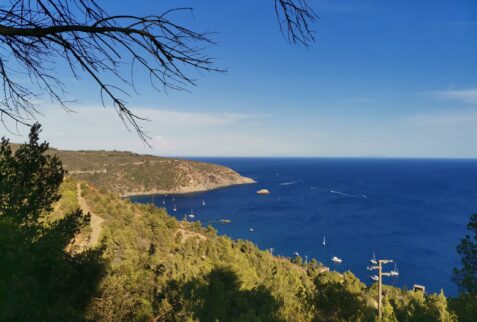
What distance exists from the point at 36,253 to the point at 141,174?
13004 centimetres

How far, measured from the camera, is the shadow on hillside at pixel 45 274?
612 centimetres

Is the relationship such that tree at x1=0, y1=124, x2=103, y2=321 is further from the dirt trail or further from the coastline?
the coastline

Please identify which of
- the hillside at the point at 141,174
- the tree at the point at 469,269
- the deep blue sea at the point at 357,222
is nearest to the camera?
the tree at the point at 469,269

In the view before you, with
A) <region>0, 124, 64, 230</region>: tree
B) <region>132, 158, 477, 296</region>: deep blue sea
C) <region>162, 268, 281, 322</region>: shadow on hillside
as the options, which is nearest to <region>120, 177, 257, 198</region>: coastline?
<region>132, 158, 477, 296</region>: deep blue sea

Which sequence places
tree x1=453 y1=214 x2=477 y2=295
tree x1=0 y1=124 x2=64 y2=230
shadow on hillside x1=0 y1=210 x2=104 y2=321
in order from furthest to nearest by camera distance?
tree x1=453 y1=214 x2=477 y2=295
tree x1=0 y1=124 x2=64 y2=230
shadow on hillside x1=0 y1=210 x2=104 y2=321

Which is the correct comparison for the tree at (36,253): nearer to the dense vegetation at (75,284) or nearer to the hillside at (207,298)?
the dense vegetation at (75,284)

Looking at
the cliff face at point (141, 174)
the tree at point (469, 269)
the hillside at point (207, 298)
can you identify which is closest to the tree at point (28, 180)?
the hillside at point (207, 298)

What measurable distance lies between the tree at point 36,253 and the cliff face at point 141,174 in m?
108

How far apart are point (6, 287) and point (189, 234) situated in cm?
3101

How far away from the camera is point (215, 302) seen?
12.3 m

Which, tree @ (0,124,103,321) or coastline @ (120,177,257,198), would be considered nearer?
tree @ (0,124,103,321)

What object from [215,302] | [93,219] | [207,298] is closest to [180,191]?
[93,219]

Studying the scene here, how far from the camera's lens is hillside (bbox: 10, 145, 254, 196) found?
386ft

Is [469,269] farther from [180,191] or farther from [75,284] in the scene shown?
[180,191]
